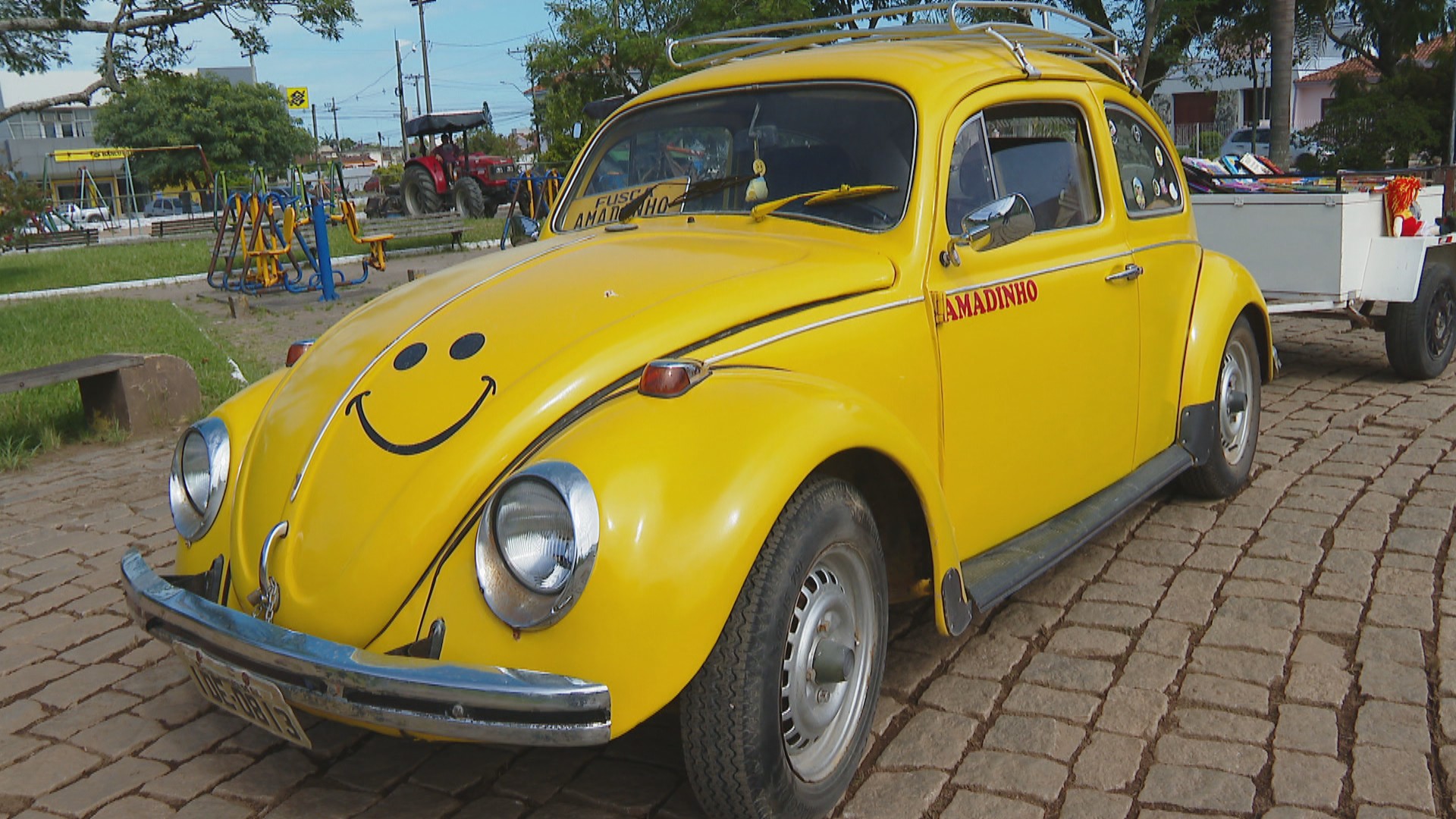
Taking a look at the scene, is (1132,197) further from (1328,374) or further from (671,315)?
(1328,374)

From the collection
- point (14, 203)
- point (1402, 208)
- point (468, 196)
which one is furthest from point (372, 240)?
point (1402, 208)

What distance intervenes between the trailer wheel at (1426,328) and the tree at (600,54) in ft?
56.0

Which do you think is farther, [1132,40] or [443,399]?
[1132,40]

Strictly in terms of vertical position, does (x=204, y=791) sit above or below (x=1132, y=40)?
below

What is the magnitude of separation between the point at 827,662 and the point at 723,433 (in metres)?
0.61

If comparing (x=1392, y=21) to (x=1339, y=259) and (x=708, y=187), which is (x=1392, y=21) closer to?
(x=1339, y=259)

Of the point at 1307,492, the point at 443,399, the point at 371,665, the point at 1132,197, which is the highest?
the point at 1132,197

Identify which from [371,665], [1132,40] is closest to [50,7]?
[371,665]

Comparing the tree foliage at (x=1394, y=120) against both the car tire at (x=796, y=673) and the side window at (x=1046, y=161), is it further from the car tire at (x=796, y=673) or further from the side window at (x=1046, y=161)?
the car tire at (x=796, y=673)

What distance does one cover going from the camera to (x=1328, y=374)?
24.2 ft

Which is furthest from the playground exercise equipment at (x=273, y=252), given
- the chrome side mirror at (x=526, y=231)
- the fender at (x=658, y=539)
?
the fender at (x=658, y=539)

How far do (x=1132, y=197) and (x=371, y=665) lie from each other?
318cm

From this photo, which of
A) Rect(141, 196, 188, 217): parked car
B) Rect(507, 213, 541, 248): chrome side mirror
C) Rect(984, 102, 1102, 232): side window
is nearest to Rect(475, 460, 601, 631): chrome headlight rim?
Rect(984, 102, 1102, 232): side window

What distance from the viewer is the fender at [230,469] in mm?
2795
